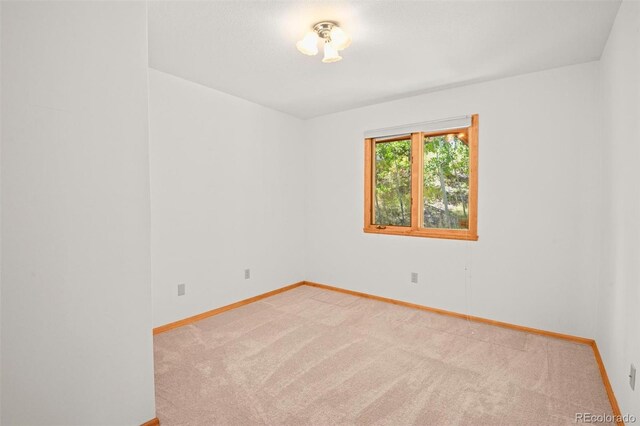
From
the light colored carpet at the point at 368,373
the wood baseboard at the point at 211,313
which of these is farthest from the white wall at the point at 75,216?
the wood baseboard at the point at 211,313

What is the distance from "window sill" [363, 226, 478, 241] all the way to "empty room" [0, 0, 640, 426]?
2 centimetres

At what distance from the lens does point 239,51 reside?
102 inches

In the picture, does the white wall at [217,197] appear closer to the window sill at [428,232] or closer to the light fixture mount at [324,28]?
the window sill at [428,232]

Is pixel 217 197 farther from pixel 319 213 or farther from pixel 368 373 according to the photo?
pixel 368 373

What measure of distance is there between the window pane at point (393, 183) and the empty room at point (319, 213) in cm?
3

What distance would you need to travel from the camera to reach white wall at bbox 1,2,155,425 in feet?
4.54

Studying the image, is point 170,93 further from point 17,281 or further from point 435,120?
point 435,120

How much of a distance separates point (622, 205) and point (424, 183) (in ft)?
6.61

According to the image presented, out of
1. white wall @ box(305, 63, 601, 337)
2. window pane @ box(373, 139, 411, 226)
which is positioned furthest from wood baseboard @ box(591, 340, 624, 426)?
window pane @ box(373, 139, 411, 226)

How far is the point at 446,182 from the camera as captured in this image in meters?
3.69

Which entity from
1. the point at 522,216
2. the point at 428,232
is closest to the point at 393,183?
the point at 428,232

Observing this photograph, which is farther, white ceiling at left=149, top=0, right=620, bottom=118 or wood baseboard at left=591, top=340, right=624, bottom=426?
white ceiling at left=149, top=0, right=620, bottom=118

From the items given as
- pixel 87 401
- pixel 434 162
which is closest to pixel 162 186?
pixel 87 401

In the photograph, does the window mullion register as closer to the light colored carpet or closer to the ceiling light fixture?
the light colored carpet
